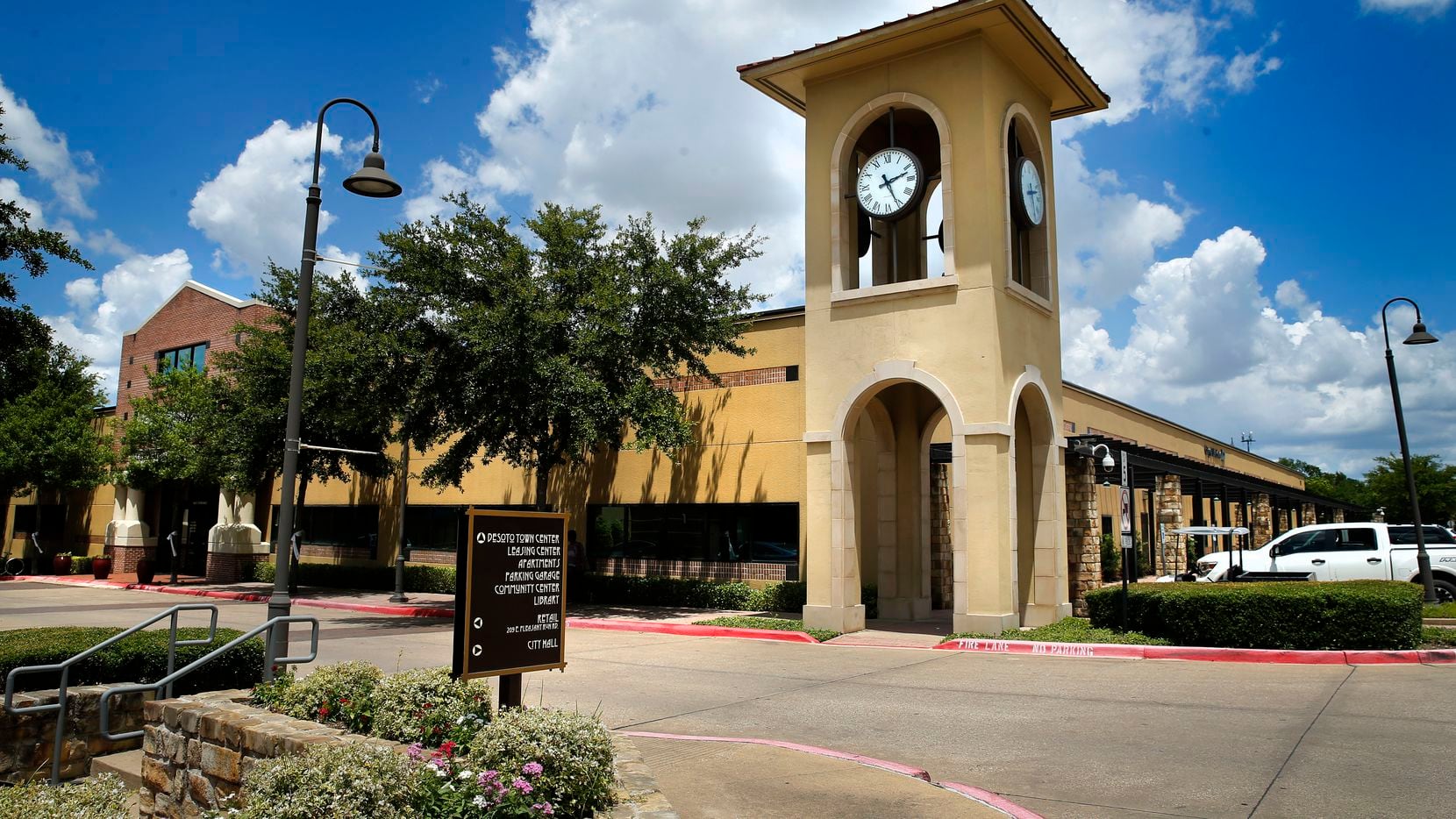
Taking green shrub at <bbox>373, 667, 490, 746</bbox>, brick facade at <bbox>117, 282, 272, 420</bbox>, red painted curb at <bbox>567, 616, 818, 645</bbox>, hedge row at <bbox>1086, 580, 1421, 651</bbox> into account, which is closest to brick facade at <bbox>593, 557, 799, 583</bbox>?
red painted curb at <bbox>567, 616, 818, 645</bbox>

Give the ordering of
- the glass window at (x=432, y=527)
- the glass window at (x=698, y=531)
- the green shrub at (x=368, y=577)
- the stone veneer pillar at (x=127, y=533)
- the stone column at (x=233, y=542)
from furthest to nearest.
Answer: the stone veneer pillar at (x=127, y=533) → the stone column at (x=233, y=542) → the glass window at (x=432, y=527) → the green shrub at (x=368, y=577) → the glass window at (x=698, y=531)

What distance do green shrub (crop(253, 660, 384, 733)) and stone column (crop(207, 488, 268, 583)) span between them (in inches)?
1124

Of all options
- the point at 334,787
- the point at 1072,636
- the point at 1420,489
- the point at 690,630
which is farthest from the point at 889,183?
the point at 1420,489

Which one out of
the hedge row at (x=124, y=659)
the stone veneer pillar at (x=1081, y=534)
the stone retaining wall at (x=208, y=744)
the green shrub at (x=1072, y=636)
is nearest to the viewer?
the stone retaining wall at (x=208, y=744)

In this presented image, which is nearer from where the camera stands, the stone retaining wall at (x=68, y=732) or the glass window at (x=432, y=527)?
the stone retaining wall at (x=68, y=732)

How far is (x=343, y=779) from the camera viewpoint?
533 centimetres

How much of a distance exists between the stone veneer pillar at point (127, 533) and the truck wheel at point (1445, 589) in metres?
39.9

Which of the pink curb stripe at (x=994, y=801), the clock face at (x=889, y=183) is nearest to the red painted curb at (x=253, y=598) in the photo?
the clock face at (x=889, y=183)

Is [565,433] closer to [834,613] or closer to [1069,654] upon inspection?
[834,613]

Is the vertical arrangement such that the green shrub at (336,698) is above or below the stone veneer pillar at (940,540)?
below

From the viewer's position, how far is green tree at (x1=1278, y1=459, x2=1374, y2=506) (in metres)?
72.5

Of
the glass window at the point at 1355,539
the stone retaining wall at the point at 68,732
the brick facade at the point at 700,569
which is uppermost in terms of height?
the glass window at the point at 1355,539

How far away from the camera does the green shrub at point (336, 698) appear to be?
23.9 ft

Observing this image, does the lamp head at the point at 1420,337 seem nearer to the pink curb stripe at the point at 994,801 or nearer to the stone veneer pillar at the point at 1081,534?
the stone veneer pillar at the point at 1081,534
